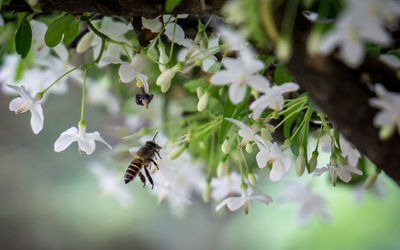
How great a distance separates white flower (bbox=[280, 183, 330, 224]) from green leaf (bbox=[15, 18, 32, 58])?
1.56 feet

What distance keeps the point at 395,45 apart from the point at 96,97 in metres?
0.70

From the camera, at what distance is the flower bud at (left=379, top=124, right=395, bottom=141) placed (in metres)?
0.29

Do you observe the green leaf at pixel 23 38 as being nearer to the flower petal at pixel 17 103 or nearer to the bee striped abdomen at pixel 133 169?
the flower petal at pixel 17 103

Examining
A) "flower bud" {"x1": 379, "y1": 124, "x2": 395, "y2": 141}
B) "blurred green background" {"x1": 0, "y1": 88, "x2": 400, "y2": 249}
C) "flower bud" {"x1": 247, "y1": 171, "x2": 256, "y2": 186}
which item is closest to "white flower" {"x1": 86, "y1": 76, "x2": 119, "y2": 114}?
"flower bud" {"x1": 247, "y1": 171, "x2": 256, "y2": 186}

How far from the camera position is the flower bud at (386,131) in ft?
0.95

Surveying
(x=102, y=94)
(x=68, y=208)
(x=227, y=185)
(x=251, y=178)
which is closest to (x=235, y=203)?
(x=251, y=178)

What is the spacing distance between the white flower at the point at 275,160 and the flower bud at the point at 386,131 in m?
0.14

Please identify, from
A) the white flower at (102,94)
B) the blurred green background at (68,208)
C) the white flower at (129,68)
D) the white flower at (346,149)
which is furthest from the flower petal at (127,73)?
the blurred green background at (68,208)

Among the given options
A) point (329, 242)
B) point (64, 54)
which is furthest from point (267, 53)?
point (329, 242)

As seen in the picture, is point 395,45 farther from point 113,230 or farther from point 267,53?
A: point 113,230

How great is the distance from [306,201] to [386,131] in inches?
20.5

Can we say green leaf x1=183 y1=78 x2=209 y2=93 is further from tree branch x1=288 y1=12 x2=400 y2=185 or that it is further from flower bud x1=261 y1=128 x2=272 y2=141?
tree branch x1=288 y1=12 x2=400 y2=185

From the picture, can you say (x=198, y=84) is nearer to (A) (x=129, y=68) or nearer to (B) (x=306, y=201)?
(A) (x=129, y=68)

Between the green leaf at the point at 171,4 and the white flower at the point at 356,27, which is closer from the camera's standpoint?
the white flower at the point at 356,27
